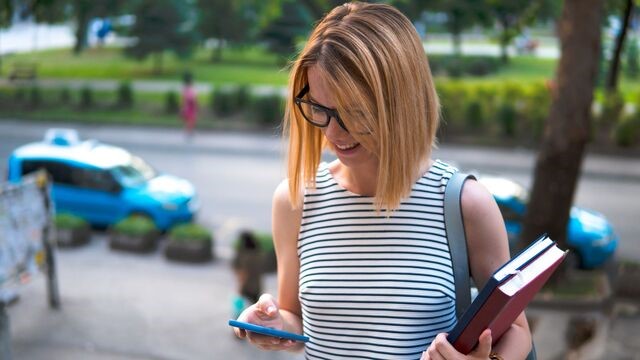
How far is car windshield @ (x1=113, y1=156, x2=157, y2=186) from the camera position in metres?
15.2

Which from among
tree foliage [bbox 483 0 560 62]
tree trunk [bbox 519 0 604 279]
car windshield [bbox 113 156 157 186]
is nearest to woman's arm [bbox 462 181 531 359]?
tree trunk [bbox 519 0 604 279]

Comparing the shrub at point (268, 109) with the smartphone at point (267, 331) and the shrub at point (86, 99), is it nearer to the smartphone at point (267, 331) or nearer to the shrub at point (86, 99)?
the shrub at point (86, 99)

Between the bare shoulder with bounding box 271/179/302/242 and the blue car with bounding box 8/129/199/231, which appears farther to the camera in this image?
the blue car with bounding box 8/129/199/231

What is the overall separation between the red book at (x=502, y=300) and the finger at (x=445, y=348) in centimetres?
2

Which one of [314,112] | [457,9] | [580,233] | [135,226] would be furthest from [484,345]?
[457,9]

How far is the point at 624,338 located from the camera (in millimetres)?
9336

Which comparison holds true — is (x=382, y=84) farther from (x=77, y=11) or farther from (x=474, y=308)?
(x=77, y=11)

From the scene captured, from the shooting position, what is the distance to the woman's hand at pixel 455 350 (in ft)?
6.31

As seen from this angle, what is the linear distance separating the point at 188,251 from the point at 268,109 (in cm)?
1237

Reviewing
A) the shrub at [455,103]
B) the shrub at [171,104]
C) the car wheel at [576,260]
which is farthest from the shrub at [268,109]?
the car wheel at [576,260]

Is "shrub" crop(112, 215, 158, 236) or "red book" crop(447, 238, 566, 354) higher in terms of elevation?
"red book" crop(447, 238, 566, 354)

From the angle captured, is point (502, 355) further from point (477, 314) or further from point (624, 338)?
point (624, 338)

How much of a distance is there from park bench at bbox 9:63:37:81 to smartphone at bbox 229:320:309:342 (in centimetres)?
2887

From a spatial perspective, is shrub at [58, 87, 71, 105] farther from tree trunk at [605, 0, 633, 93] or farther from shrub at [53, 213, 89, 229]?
tree trunk at [605, 0, 633, 93]
